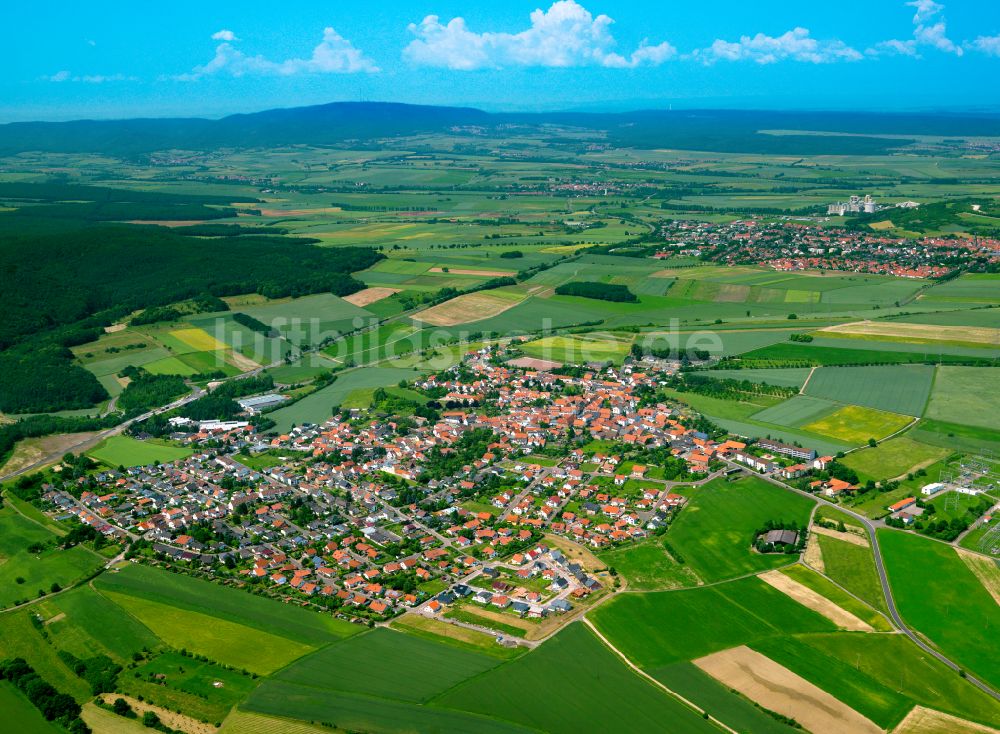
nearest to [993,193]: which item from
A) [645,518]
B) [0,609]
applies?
[645,518]

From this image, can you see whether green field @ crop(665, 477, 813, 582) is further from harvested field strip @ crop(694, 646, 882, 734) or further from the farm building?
harvested field strip @ crop(694, 646, 882, 734)

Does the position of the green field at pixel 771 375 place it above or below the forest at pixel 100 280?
below

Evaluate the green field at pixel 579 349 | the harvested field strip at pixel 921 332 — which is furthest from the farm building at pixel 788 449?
the harvested field strip at pixel 921 332

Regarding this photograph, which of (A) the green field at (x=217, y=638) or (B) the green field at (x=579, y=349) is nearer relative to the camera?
(A) the green field at (x=217, y=638)

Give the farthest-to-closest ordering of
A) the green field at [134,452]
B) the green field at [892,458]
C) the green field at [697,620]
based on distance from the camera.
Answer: the green field at [134,452]
the green field at [892,458]
the green field at [697,620]

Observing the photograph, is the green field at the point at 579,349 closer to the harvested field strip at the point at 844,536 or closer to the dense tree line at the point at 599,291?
the dense tree line at the point at 599,291

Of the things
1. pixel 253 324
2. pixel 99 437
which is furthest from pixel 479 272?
pixel 99 437

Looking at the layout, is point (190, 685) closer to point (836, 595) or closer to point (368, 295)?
point (836, 595)
